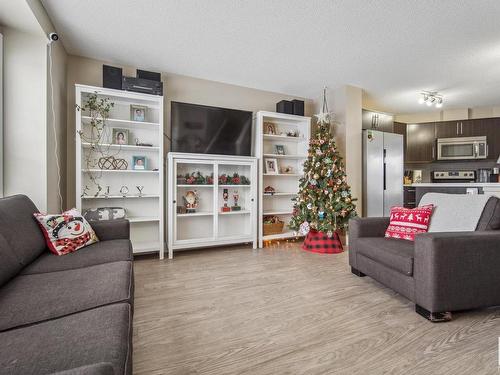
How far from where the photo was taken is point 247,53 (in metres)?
3.08

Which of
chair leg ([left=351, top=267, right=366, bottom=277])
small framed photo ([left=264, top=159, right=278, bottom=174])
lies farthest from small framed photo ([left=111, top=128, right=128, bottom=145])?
chair leg ([left=351, top=267, right=366, bottom=277])

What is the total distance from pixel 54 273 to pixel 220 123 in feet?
8.92

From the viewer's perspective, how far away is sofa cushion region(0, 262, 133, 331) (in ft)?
3.41

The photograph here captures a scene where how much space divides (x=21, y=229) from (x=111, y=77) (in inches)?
84.1

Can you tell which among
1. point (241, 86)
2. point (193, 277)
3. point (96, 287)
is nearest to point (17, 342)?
point (96, 287)

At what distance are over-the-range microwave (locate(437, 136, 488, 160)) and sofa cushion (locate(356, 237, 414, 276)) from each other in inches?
162

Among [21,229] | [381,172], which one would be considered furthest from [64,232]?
[381,172]

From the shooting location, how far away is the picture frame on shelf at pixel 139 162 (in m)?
3.31

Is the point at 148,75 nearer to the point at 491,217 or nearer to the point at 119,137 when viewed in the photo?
the point at 119,137

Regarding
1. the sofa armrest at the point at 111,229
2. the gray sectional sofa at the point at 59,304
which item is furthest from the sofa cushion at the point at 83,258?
the sofa armrest at the point at 111,229

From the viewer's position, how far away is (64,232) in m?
1.95

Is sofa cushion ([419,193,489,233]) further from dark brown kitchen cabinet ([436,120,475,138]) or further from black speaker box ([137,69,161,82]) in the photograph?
dark brown kitchen cabinet ([436,120,475,138])

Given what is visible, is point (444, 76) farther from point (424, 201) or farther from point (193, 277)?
point (193, 277)

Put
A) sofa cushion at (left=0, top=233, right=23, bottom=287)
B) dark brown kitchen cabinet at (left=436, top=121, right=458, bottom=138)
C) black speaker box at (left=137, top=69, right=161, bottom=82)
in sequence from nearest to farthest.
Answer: sofa cushion at (left=0, top=233, right=23, bottom=287), black speaker box at (left=137, top=69, right=161, bottom=82), dark brown kitchen cabinet at (left=436, top=121, right=458, bottom=138)
